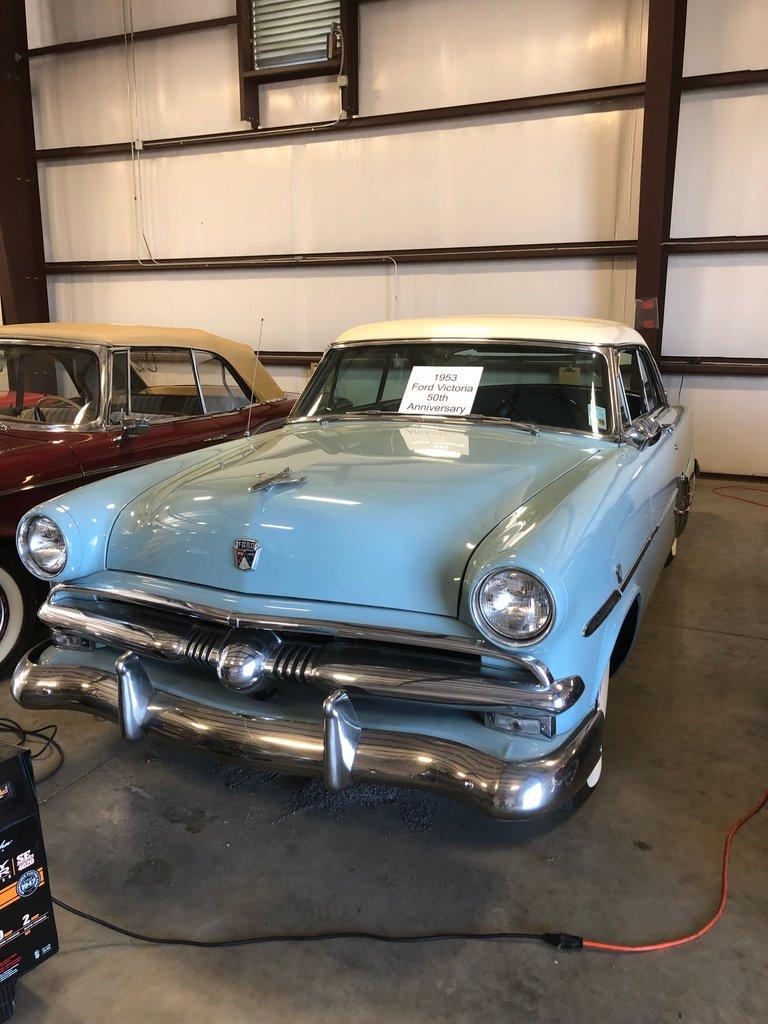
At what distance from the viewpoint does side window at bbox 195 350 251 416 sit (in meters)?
4.47

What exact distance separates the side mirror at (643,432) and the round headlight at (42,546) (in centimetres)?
204

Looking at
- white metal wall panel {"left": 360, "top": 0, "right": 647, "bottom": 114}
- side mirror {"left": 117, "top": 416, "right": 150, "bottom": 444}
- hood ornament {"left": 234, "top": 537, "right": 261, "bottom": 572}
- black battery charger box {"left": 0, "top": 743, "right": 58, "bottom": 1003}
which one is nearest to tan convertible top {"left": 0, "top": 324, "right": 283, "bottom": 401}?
side mirror {"left": 117, "top": 416, "right": 150, "bottom": 444}

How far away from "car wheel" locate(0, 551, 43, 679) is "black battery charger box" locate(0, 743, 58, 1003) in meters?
1.66

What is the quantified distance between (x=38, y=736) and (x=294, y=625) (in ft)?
4.68

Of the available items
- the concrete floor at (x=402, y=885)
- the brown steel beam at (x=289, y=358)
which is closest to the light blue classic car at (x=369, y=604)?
the concrete floor at (x=402, y=885)

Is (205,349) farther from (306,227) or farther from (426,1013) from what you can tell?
(306,227)

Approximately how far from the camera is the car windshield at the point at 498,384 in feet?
9.64

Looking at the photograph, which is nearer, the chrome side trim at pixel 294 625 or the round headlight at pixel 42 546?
the chrome side trim at pixel 294 625

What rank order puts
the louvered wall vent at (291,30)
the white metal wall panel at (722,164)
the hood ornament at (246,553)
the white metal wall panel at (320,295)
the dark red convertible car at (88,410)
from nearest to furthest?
the hood ornament at (246,553) → the dark red convertible car at (88,410) → the white metal wall panel at (722,164) → the white metal wall panel at (320,295) → the louvered wall vent at (291,30)

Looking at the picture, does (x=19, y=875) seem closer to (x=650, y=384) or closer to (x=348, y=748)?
(x=348, y=748)

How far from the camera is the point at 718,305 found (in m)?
6.94

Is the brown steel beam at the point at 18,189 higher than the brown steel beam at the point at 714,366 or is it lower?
higher

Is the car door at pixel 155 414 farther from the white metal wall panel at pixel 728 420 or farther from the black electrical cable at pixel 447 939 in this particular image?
the white metal wall panel at pixel 728 420

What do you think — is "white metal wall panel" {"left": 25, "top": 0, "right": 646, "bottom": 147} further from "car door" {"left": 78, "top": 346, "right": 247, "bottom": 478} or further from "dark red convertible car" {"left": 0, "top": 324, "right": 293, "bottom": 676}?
"car door" {"left": 78, "top": 346, "right": 247, "bottom": 478}
